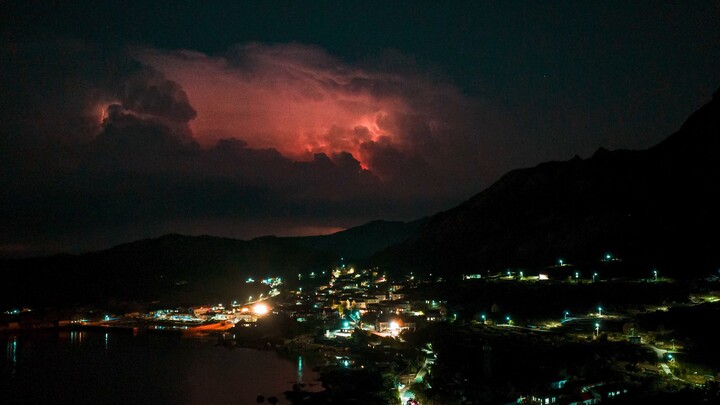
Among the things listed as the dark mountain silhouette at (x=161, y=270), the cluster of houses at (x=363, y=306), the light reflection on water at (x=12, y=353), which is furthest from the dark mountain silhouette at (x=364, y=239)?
the light reflection on water at (x=12, y=353)

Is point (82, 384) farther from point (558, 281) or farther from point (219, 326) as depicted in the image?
point (558, 281)

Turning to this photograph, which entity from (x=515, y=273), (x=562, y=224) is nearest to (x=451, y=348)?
(x=515, y=273)

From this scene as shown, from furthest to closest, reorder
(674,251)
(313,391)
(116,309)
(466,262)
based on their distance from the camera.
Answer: (116,309)
(466,262)
(674,251)
(313,391)

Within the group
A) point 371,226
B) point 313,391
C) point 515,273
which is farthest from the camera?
point 371,226

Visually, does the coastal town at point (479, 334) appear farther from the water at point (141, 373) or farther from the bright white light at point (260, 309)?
the water at point (141, 373)

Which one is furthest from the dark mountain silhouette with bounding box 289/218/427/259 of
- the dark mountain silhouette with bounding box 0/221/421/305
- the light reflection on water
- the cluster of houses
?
the light reflection on water

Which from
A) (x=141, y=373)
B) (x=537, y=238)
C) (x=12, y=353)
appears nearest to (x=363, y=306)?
(x=537, y=238)
